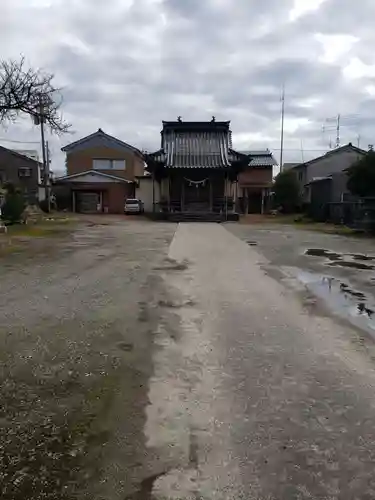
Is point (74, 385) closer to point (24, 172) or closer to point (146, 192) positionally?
point (146, 192)

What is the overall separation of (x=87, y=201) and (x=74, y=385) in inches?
1650

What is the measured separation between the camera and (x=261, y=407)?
348cm

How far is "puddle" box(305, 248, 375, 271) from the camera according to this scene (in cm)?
1080

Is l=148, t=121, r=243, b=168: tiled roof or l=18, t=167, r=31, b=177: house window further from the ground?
l=148, t=121, r=243, b=168: tiled roof

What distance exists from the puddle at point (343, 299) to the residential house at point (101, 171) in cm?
3616

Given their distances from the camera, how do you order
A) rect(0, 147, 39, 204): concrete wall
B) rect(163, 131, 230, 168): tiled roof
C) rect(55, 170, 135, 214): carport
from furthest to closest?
rect(0, 147, 39, 204): concrete wall → rect(55, 170, 135, 214): carport → rect(163, 131, 230, 168): tiled roof

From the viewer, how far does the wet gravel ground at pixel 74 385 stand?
2643mm

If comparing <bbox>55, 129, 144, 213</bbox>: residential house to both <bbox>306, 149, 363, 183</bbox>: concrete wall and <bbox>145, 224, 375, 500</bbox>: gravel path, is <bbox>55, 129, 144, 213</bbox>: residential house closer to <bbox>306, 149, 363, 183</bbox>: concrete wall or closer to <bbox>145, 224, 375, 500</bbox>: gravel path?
<bbox>306, 149, 363, 183</bbox>: concrete wall

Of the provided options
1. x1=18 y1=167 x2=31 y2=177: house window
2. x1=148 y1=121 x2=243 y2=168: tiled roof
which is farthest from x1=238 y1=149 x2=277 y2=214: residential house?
x1=18 y1=167 x2=31 y2=177: house window

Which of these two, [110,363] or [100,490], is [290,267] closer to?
[110,363]

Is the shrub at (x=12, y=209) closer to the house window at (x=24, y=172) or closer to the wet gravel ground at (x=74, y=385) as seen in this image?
the wet gravel ground at (x=74, y=385)

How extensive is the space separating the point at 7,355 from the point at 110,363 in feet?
3.09

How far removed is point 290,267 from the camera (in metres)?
10.6

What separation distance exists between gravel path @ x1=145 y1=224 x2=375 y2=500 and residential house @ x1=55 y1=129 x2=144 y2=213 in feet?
128
